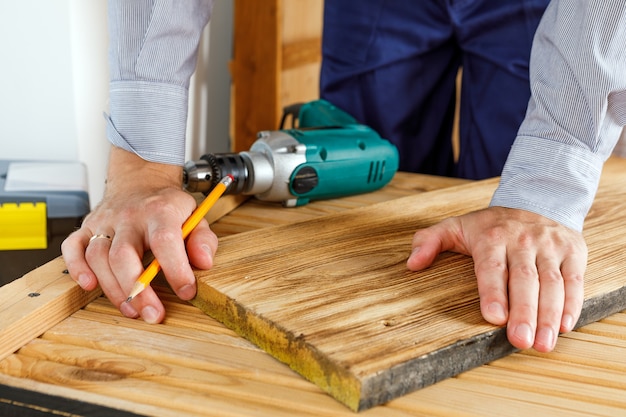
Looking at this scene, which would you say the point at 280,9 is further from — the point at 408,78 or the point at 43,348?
the point at 43,348

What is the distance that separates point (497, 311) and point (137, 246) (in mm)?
404

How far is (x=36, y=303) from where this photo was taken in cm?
73

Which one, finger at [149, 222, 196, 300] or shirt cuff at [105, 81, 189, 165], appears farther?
shirt cuff at [105, 81, 189, 165]

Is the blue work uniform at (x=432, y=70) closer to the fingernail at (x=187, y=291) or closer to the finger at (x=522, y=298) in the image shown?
the finger at (x=522, y=298)

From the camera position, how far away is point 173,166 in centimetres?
96

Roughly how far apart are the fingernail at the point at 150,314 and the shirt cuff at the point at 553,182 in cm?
44

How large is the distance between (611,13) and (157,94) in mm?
593

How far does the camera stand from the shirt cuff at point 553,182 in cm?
85

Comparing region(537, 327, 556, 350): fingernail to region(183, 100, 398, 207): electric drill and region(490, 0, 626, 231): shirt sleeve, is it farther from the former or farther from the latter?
region(183, 100, 398, 207): electric drill

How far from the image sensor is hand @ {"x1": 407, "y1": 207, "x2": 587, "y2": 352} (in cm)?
70

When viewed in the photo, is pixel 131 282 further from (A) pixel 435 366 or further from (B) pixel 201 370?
(A) pixel 435 366

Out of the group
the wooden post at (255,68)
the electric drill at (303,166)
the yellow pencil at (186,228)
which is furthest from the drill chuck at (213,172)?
the wooden post at (255,68)

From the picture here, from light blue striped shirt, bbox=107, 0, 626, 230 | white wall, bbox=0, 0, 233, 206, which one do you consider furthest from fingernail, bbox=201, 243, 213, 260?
white wall, bbox=0, 0, 233, 206

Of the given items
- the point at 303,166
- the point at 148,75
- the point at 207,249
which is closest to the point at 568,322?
the point at 207,249
